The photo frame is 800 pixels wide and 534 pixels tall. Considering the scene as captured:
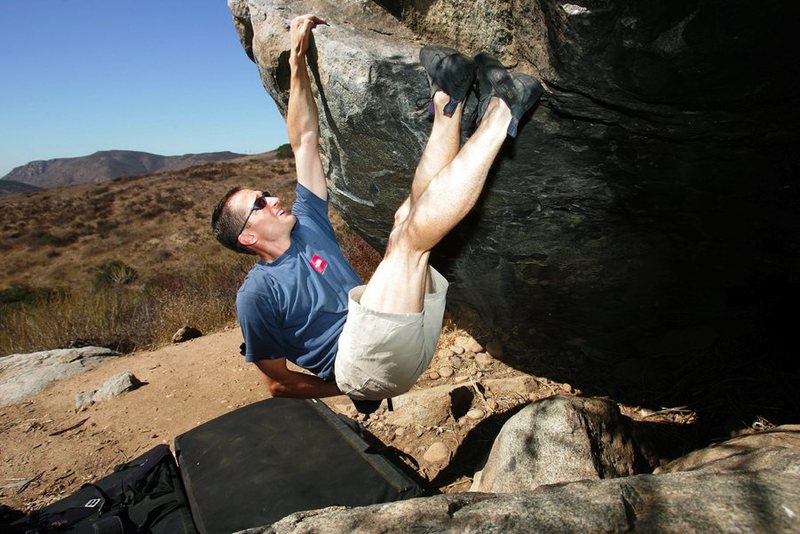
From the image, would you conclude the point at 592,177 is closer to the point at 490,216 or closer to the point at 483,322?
the point at 490,216

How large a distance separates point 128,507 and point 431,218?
2.37m

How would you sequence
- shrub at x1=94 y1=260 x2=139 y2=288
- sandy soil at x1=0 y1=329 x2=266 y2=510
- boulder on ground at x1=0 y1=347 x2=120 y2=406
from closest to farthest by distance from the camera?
sandy soil at x1=0 y1=329 x2=266 y2=510
boulder on ground at x1=0 y1=347 x2=120 y2=406
shrub at x1=94 y1=260 x2=139 y2=288

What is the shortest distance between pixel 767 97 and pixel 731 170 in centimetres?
38

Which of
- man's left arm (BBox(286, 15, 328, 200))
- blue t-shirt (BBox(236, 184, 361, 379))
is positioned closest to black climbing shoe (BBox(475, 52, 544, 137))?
man's left arm (BBox(286, 15, 328, 200))

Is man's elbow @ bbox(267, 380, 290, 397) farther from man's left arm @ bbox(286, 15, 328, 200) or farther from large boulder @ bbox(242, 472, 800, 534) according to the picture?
large boulder @ bbox(242, 472, 800, 534)

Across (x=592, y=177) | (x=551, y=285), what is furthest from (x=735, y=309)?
(x=592, y=177)

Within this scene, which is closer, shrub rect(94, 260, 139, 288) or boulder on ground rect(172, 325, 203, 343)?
boulder on ground rect(172, 325, 203, 343)

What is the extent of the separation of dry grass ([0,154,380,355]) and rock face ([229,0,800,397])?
144 inches

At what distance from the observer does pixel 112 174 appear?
334 feet

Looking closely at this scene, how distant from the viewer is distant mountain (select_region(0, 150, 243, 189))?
341 ft

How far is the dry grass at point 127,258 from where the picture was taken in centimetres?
683

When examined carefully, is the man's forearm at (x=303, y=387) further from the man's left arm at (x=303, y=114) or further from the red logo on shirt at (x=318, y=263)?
the man's left arm at (x=303, y=114)

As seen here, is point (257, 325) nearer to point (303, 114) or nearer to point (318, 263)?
point (318, 263)

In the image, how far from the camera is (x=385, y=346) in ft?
7.38
